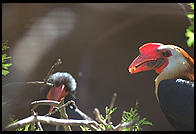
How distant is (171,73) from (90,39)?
73.2 inches

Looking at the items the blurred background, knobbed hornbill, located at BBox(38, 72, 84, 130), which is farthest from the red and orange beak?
the blurred background

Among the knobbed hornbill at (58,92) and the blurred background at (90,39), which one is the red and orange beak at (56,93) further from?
the blurred background at (90,39)

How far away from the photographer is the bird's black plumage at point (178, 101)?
1.07 m

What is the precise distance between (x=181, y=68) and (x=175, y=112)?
0.13m

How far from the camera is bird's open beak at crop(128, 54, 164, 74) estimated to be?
116 centimetres

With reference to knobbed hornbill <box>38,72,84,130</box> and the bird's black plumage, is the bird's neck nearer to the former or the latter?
the bird's black plumage

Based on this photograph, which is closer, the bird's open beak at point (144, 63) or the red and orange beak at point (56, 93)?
the bird's open beak at point (144, 63)

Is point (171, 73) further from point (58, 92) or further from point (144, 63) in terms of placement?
point (58, 92)

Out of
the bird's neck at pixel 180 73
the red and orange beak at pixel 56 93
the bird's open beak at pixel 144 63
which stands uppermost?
the bird's open beak at pixel 144 63

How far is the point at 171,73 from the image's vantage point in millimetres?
1221

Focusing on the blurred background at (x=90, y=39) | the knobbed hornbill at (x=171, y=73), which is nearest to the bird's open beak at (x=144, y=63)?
the knobbed hornbill at (x=171, y=73)

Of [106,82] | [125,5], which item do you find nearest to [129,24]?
[125,5]

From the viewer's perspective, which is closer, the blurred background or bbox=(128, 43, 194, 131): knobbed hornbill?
bbox=(128, 43, 194, 131): knobbed hornbill

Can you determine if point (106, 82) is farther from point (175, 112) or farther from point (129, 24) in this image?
point (175, 112)
